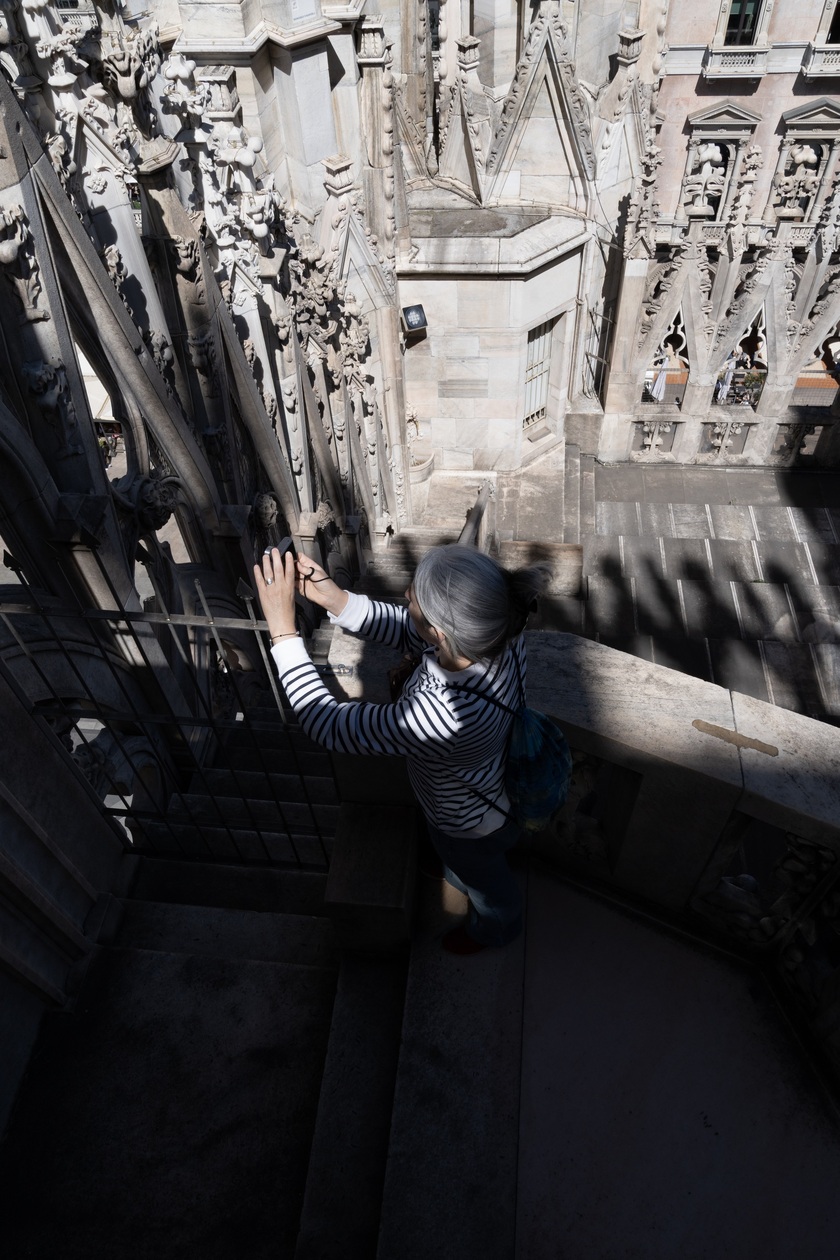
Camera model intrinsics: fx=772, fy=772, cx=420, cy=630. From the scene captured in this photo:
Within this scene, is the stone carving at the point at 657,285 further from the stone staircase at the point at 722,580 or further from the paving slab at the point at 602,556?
the paving slab at the point at 602,556

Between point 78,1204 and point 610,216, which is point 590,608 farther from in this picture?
point 78,1204

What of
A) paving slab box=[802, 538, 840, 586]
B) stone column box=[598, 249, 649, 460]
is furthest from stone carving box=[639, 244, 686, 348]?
paving slab box=[802, 538, 840, 586]

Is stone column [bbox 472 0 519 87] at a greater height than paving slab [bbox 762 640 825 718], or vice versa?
stone column [bbox 472 0 519 87]

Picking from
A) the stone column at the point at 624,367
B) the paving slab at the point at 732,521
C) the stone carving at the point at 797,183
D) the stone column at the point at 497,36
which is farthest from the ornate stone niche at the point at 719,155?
the paving slab at the point at 732,521

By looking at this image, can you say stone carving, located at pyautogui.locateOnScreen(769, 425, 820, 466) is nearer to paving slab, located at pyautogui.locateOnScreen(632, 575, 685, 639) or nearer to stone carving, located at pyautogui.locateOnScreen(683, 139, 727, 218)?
paving slab, located at pyautogui.locateOnScreen(632, 575, 685, 639)

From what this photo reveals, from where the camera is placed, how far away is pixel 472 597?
1.94 metres

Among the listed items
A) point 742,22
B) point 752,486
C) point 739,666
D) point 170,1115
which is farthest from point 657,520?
point 742,22

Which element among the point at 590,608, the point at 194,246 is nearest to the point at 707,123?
the point at 590,608

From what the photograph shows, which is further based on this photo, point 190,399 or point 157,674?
point 190,399

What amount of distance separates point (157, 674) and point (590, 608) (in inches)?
242

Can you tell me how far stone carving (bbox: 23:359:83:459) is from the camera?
13.5 ft

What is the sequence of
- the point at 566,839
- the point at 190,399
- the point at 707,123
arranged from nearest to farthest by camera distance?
the point at 566,839
the point at 190,399
the point at 707,123

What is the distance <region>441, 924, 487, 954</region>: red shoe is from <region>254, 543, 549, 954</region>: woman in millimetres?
180

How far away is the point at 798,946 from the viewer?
2.69 metres
